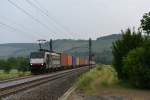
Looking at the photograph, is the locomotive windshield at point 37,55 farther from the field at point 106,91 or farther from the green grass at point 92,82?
the field at point 106,91

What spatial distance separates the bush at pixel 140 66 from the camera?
25.6 m

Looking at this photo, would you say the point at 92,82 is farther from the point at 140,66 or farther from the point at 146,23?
the point at 140,66

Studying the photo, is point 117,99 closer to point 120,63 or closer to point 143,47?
point 143,47

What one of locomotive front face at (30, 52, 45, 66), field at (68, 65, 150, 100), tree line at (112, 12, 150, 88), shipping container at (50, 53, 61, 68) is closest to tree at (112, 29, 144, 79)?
tree line at (112, 12, 150, 88)

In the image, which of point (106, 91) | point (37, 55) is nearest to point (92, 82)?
point (106, 91)

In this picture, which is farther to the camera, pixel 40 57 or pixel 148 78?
pixel 40 57

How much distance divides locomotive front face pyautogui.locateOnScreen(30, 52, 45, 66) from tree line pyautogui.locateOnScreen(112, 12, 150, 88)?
22.6m

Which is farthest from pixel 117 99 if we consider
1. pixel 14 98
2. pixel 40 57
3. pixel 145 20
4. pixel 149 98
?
pixel 40 57

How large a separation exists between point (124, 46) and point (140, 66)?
7.10 metres

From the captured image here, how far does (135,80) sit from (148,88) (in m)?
0.98

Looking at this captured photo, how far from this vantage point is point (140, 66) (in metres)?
25.9

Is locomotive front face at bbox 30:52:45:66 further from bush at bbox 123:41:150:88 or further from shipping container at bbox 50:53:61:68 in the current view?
bush at bbox 123:41:150:88

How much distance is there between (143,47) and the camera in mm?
26953

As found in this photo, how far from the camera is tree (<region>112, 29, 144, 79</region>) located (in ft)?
105
